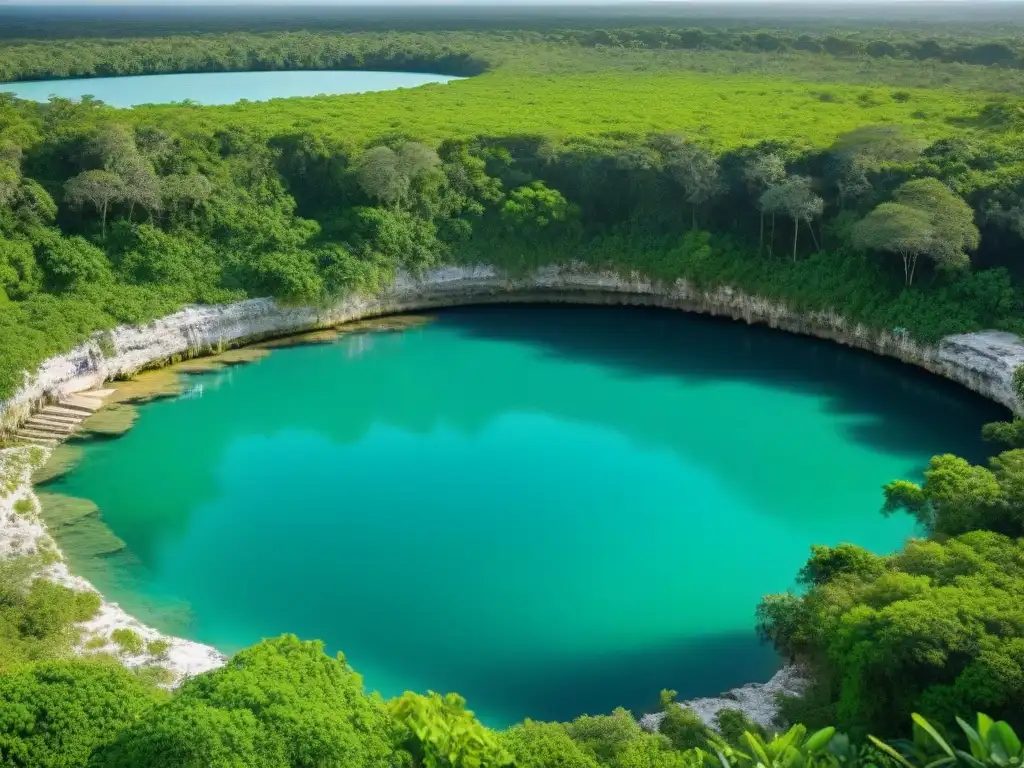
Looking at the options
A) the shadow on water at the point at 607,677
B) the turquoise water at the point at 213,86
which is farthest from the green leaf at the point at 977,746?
the turquoise water at the point at 213,86

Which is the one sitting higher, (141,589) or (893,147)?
(893,147)

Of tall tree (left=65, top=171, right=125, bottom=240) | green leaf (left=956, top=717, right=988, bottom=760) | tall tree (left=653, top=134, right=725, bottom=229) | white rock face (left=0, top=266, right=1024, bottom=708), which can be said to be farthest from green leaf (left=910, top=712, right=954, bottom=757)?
tall tree (left=65, top=171, right=125, bottom=240)

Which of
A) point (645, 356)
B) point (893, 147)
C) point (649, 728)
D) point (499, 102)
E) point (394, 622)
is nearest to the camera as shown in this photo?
point (649, 728)

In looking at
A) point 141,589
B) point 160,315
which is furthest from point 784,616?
point 160,315

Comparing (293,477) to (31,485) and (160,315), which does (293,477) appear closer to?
(31,485)

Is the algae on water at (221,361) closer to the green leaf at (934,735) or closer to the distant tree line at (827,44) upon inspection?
the green leaf at (934,735)

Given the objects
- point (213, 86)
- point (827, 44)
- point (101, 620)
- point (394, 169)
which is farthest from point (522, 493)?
point (827, 44)

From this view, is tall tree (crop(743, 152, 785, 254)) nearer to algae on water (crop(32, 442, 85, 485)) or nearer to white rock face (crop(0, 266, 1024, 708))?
white rock face (crop(0, 266, 1024, 708))
